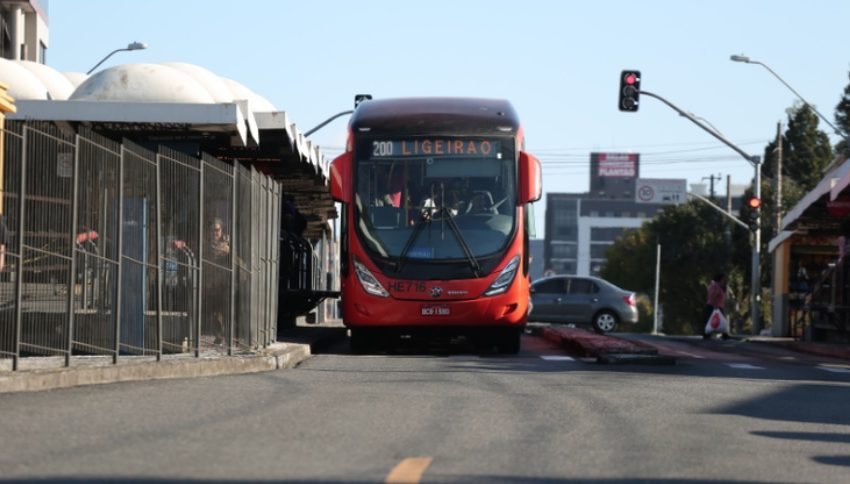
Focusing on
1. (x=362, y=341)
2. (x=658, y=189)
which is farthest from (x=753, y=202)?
(x=658, y=189)

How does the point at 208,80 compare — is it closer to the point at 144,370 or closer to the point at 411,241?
the point at 411,241

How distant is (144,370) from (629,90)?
22806 millimetres

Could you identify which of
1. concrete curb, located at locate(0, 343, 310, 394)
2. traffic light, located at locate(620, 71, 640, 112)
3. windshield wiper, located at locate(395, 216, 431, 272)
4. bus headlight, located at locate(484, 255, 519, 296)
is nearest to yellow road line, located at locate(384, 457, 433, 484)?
concrete curb, located at locate(0, 343, 310, 394)

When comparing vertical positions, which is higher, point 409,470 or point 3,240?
point 3,240

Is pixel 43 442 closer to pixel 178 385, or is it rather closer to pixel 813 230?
pixel 178 385

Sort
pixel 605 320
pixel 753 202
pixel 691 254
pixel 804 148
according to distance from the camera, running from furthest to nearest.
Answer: pixel 691 254
pixel 804 148
pixel 605 320
pixel 753 202

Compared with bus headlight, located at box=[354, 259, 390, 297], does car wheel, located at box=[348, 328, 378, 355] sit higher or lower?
lower

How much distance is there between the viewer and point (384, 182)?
22.7 m

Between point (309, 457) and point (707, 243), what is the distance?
282ft

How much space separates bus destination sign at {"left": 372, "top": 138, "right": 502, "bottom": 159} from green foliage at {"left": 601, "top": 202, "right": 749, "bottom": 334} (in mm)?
68182

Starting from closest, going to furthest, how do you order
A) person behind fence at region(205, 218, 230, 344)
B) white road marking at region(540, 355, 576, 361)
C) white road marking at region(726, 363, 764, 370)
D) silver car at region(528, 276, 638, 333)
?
person behind fence at region(205, 218, 230, 344) → white road marking at region(726, 363, 764, 370) → white road marking at region(540, 355, 576, 361) → silver car at region(528, 276, 638, 333)

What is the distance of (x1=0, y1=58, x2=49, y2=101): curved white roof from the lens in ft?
75.5

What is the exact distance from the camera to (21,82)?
23422 millimetres

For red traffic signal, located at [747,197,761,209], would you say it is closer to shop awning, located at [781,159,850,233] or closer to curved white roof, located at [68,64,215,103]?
shop awning, located at [781,159,850,233]
